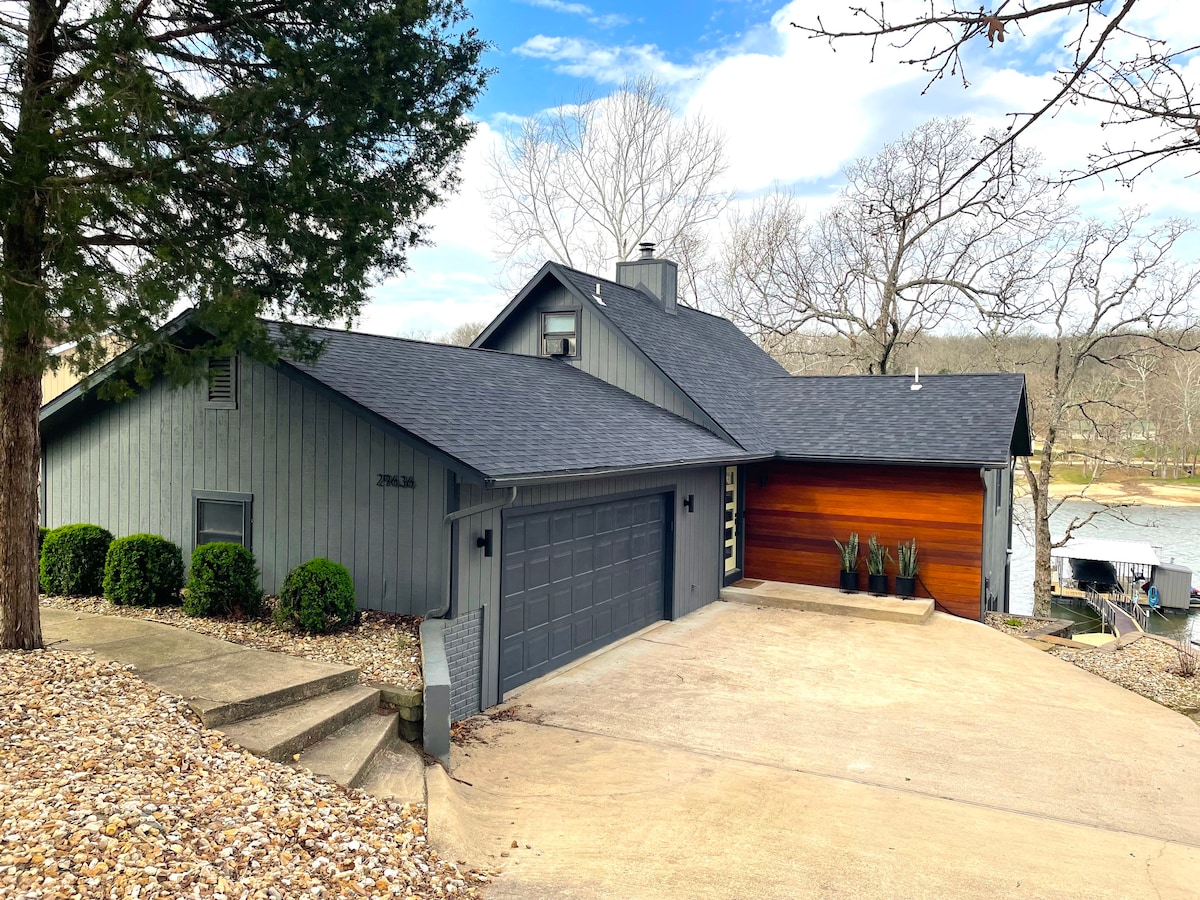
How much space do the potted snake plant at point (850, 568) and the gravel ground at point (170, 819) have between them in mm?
9957

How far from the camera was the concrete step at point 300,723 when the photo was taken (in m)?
5.35

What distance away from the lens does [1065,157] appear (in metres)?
3.52

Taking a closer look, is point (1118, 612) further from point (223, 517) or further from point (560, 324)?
point (223, 517)

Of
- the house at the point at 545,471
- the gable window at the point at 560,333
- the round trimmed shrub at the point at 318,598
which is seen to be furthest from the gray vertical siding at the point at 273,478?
the gable window at the point at 560,333

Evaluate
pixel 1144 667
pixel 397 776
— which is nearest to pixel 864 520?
pixel 1144 667

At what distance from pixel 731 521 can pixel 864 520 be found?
7.07 ft

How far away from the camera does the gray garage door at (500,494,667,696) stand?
8.59m

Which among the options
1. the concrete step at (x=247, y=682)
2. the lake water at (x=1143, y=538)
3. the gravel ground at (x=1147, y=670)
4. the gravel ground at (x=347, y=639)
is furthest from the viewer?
the lake water at (x=1143, y=538)

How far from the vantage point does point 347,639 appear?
300 inches

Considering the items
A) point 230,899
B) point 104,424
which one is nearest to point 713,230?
point 104,424

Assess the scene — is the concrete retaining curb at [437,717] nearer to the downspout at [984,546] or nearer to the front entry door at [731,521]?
the front entry door at [731,521]

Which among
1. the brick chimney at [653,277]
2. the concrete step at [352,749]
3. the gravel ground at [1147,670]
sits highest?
the brick chimney at [653,277]

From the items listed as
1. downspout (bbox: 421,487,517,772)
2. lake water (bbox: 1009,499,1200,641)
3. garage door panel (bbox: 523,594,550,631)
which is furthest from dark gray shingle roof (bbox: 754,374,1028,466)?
lake water (bbox: 1009,499,1200,641)

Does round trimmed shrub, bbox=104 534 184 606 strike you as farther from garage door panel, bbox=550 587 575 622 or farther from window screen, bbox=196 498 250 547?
garage door panel, bbox=550 587 575 622
